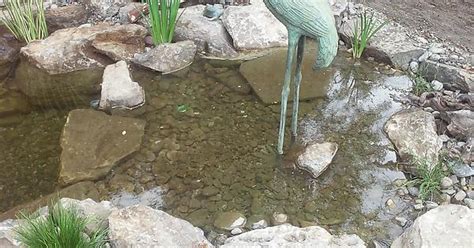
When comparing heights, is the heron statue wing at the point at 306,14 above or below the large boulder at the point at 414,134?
above

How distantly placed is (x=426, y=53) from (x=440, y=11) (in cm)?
87

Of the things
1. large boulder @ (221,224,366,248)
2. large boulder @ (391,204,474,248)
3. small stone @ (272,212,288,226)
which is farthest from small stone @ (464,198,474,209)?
small stone @ (272,212,288,226)

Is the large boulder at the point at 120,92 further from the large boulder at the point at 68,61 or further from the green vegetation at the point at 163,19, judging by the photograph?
the green vegetation at the point at 163,19

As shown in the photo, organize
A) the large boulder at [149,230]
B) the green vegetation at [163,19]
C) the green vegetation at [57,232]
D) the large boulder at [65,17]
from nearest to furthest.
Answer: the green vegetation at [57,232], the large boulder at [149,230], the green vegetation at [163,19], the large boulder at [65,17]

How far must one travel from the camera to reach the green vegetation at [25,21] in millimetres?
4199

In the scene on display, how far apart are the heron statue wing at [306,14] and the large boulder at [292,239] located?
0.88 m

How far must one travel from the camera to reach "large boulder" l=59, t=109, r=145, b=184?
3.05 m

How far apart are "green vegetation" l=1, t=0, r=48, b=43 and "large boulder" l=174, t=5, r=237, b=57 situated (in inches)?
39.9

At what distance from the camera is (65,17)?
4594mm

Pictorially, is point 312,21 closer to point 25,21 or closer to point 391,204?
point 391,204

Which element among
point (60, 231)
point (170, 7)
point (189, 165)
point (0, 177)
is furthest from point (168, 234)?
point (170, 7)

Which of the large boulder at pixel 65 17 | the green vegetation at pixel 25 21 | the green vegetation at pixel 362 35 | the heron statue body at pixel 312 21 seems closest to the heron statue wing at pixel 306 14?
the heron statue body at pixel 312 21

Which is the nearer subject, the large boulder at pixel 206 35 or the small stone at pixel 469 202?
the small stone at pixel 469 202

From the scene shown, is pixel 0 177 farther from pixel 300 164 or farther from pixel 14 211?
pixel 300 164
